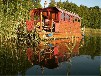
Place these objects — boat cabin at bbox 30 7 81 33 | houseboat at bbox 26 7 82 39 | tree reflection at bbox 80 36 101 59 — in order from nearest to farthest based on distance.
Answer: tree reflection at bbox 80 36 101 59 < houseboat at bbox 26 7 82 39 < boat cabin at bbox 30 7 81 33

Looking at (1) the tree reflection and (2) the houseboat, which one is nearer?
(1) the tree reflection

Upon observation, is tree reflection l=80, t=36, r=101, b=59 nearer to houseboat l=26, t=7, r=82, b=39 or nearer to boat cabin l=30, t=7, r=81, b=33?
houseboat l=26, t=7, r=82, b=39

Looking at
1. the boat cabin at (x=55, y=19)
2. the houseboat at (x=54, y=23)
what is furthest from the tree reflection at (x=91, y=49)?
the boat cabin at (x=55, y=19)

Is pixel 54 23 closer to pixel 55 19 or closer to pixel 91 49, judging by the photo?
pixel 55 19

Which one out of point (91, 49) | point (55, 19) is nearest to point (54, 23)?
point (55, 19)

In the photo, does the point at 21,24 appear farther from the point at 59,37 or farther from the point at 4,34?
the point at 59,37

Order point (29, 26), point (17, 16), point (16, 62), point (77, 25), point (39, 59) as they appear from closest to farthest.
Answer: point (16, 62) < point (39, 59) < point (29, 26) < point (17, 16) < point (77, 25)

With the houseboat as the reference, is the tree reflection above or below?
below

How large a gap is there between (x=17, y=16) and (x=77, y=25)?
1248cm

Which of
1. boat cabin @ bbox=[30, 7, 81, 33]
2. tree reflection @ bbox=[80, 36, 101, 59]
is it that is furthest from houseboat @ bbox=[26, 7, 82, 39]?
tree reflection @ bbox=[80, 36, 101, 59]

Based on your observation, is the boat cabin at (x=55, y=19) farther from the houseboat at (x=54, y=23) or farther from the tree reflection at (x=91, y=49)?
the tree reflection at (x=91, y=49)

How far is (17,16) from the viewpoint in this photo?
27906 millimetres

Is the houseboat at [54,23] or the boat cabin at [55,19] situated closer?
the houseboat at [54,23]

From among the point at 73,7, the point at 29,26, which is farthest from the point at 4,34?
the point at 73,7
